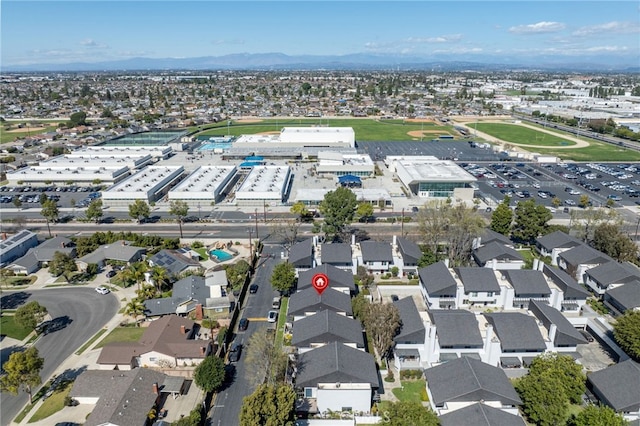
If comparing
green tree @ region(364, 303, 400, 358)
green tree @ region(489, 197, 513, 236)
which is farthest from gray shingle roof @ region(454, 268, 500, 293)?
green tree @ region(489, 197, 513, 236)

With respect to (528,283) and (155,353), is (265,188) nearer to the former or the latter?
(155,353)

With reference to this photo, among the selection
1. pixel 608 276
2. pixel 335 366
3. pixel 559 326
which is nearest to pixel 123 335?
pixel 335 366

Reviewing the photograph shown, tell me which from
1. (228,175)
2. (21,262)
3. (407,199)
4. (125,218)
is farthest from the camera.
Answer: (228,175)

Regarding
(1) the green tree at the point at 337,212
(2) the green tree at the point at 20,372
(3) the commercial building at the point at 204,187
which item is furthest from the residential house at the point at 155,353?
(3) the commercial building at the point at 204,187

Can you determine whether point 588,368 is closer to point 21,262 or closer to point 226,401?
point 226,401

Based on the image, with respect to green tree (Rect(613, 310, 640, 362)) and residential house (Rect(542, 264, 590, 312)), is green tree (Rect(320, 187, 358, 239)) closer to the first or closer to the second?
residential house (Rect(542, 264, 590, 312))

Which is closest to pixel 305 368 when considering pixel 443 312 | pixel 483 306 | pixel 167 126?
pixel 443 312
